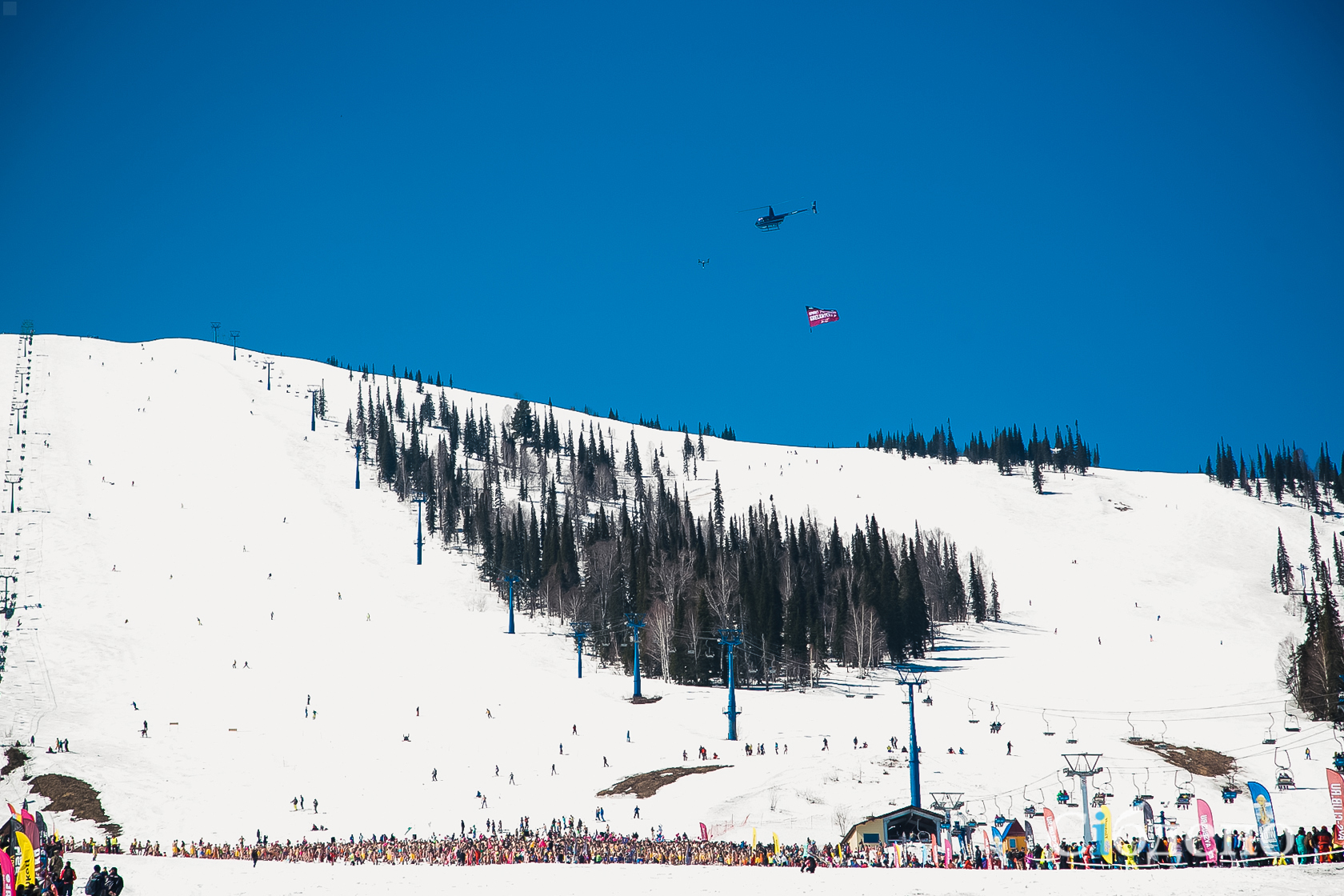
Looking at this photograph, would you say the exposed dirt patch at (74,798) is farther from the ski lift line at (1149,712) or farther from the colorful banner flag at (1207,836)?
the ski lift line at (1149,712)

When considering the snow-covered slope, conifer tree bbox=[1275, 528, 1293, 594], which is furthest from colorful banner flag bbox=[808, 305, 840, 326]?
conifer tree bbox=[1275, 528, 1293, 594]

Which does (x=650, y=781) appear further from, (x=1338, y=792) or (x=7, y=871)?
(x=7, y=871)

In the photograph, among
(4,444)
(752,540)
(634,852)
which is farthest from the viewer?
(4,444)

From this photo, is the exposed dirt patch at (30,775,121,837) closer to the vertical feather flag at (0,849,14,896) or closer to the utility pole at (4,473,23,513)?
the vertical feather flag at (0,849,14,896)

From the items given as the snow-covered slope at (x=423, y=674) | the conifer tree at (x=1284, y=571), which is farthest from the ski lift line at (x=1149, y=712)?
the conifer tree at (x=1284, y=571)

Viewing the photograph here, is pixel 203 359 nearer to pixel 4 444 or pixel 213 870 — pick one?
pixel 4 444

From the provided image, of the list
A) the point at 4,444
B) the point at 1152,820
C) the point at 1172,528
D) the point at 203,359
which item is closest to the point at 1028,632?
the point at 1172,528
